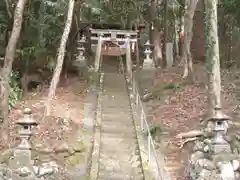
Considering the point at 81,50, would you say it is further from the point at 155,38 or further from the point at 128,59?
the point at 155,38

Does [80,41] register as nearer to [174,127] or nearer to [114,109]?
[114,109]

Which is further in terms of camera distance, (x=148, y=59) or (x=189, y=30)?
(x=148, y=59)

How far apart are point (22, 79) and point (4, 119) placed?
20.4ft

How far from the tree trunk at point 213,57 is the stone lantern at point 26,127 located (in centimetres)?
467

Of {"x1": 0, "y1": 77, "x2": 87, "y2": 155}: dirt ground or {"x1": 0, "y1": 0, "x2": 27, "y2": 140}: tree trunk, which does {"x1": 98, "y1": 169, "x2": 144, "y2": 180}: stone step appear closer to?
{"x1": 0, "y1": 77, "x2": 87, "y2": 155}: dirt ground

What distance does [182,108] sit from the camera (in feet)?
50.9

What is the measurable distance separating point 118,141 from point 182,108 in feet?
10.1

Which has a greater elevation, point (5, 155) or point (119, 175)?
point (5, 155)

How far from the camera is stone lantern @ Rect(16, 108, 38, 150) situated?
35.2ft

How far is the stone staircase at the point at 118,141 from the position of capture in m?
11.5

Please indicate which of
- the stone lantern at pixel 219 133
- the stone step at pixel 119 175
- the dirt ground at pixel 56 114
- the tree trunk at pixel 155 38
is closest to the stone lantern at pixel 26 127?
the dirt ground at pixel 56 114

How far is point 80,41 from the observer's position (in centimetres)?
2695

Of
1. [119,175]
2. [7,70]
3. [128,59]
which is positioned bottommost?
[119,175]

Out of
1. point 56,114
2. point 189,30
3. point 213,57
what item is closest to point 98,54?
point 189,30
